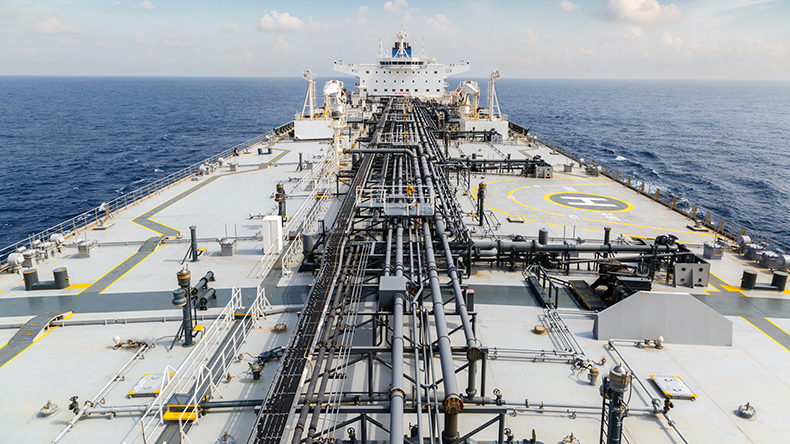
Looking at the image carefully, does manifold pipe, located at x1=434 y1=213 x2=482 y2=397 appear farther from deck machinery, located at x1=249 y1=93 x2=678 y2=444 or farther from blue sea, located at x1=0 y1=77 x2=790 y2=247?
blue sea, located at x1=0 y1=77 x2=790 y2=247

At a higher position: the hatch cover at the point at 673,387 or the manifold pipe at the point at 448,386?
the manifold pipe at the point at 448,386

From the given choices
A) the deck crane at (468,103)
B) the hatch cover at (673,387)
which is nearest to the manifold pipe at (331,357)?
the hatch cover at (673,387)

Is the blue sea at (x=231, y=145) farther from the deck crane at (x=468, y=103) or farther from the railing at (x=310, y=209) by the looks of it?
the railing at (x=310, y=209)

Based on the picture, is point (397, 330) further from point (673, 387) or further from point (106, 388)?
point (106, 388)

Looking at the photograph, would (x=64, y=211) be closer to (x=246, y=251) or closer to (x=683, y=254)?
(x=246, y=251)

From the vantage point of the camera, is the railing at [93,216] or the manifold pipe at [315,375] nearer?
the manifold pipe at [315,375]
